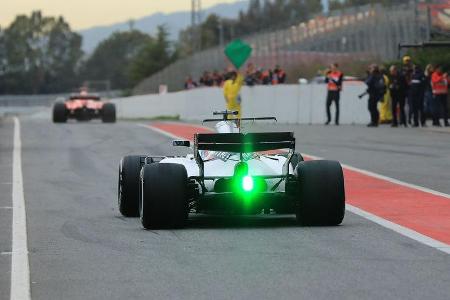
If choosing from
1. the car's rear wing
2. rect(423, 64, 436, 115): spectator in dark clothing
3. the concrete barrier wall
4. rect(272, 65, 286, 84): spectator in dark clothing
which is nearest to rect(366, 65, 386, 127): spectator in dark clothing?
rect(423, 64, 436, 115): spectator in dark clothing

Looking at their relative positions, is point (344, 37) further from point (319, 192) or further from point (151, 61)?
point (151, 61)

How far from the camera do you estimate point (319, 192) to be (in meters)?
12.7

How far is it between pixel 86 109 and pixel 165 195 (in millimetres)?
39569

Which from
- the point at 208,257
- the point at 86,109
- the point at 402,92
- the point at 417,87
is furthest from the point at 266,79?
the point at 208,257

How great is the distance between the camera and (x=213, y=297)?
859 cm

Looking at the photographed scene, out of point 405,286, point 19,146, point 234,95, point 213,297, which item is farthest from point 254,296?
point 234,95

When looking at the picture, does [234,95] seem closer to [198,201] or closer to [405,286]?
[198,201]

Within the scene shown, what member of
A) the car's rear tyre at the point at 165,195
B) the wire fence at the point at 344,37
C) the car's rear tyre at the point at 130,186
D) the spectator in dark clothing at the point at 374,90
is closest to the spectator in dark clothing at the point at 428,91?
the spectator in dark clothing at the point at 374,90

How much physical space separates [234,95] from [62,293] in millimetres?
29405

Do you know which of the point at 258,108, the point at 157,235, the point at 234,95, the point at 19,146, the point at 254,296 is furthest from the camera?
the point at 258,108

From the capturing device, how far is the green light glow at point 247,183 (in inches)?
499

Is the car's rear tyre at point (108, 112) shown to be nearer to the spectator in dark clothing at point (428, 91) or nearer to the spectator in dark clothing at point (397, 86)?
the spectator in dark clothing at point (428, 91)

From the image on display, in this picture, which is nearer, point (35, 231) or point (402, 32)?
point (35, 231)

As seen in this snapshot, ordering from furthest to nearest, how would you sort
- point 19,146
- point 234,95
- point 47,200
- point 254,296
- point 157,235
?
point 234,95
point 19,146
point 47,200
point 157,235
point 254,296
